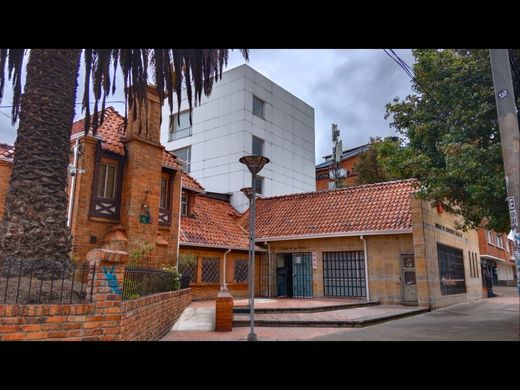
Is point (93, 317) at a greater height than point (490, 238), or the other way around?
point (490, 238)

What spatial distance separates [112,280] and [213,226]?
43.3ft

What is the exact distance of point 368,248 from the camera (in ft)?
52.4

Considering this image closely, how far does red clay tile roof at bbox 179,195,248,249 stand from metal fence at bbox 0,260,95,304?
31.6 ft

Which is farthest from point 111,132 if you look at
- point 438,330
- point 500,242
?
point 500,242

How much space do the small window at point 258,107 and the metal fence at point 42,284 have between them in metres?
18.3

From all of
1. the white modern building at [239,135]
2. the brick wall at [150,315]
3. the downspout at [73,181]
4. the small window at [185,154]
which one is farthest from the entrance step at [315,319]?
the small window at [185,154]

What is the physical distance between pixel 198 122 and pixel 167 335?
16302mm

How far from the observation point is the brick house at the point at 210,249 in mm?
15925

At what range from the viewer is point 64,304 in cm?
465

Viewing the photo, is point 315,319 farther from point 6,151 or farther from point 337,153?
point 337,153

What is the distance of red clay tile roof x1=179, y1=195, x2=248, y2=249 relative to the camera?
16.5 meters

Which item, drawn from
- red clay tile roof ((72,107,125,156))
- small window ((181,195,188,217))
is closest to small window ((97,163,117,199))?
red clay tile roof ((72,107,125,156))

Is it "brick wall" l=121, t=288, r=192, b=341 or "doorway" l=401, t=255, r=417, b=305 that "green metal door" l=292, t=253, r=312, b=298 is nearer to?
"doorway" l=401, t=255, r=417, b=305
